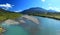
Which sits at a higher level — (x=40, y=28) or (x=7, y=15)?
(x=7, y=15)

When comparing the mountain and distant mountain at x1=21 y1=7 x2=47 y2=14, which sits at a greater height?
distant mountain at x1=21 y1=7 x2=47 y2=14

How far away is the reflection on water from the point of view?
6.85ft

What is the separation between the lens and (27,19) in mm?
2176

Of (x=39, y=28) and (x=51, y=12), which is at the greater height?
(x=51, y=12)

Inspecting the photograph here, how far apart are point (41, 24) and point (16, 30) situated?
0.46 m

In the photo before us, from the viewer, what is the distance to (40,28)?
212 centimetres

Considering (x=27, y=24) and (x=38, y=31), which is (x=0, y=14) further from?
(x=38, y=31)

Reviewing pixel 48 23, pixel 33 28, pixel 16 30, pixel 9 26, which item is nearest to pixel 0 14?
pixel 9 26

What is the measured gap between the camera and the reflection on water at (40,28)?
2.09 meters

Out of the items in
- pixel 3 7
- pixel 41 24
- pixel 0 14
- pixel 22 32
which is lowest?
pixel 22 32

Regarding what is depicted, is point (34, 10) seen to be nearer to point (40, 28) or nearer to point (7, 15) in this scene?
point (40, 28)

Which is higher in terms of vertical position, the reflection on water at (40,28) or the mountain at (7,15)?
the mountain at (7,15)

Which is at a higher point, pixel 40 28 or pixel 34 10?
pixel 34 10

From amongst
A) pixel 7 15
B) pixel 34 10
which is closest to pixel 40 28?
pixel 34 10
